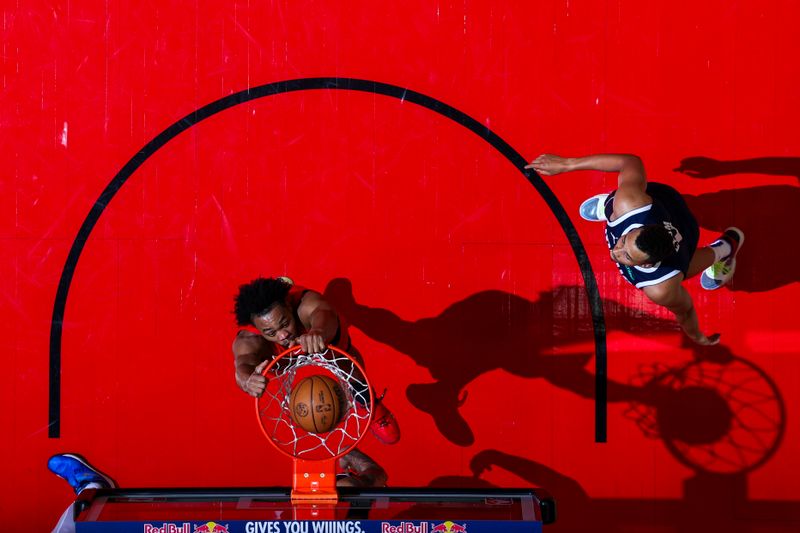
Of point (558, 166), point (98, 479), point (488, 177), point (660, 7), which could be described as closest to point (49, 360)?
point (98, 479)

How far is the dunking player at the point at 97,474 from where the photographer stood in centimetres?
542

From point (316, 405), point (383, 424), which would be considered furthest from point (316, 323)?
point (383, 424)

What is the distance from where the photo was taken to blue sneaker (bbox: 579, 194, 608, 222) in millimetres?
5734

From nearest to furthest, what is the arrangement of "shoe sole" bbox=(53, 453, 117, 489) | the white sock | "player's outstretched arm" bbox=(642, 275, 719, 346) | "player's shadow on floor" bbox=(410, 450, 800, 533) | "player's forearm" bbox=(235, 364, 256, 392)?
"player's forearm" bbox=(235, 364, 256, 392)
"player's outstretched arm" bbox=(642, 275, 719, 346)
the white sock
"shoe sole" bbox=(53, 453, 117, 489)
"player's shadow on floor" bbox=(410, 450, 800, 533)

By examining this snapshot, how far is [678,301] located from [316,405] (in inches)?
89.8

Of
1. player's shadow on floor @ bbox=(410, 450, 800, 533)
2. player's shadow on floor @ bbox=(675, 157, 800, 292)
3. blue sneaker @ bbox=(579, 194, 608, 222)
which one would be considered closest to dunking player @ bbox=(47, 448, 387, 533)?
player's shadow on floor @ bbox=(410, 450, 800, 533)

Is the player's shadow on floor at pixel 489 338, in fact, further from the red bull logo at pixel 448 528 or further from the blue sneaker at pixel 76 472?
the blue sneaker at pixel 76 472

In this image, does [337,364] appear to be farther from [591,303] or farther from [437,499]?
[591,303]

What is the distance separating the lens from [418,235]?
618 cm

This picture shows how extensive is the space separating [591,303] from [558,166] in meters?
1.36

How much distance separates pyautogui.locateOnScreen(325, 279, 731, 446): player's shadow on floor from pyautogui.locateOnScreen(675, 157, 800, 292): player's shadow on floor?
624 millimetres

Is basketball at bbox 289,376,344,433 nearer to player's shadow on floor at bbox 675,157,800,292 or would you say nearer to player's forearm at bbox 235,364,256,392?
player's forearm at bbox 235,364,256,392

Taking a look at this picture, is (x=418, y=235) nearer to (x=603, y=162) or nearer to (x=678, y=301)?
(x=603, y=162)

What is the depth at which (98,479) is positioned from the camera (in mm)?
5832
